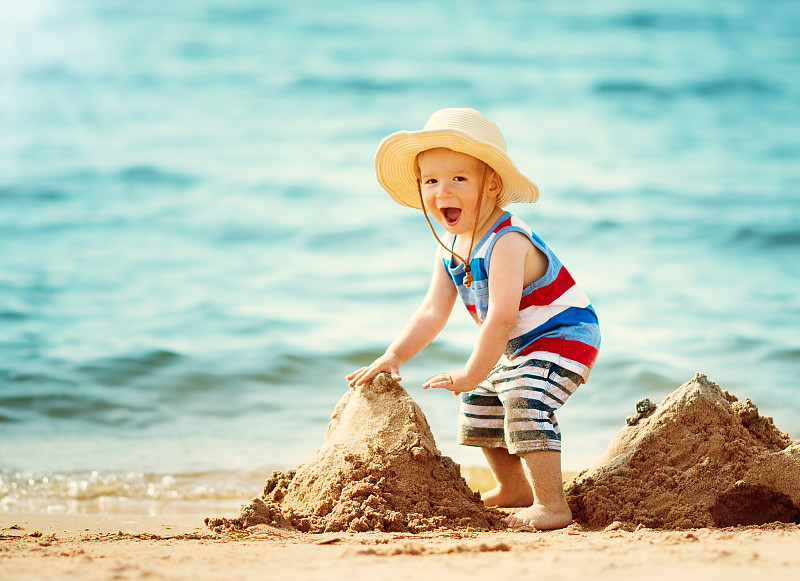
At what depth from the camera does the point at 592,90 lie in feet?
49.1

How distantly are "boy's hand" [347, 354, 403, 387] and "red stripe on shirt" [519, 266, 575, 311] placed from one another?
51 centimetres

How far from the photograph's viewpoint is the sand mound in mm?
2896

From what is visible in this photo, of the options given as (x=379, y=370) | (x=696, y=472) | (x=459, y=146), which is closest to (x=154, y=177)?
(x=379, y=370)

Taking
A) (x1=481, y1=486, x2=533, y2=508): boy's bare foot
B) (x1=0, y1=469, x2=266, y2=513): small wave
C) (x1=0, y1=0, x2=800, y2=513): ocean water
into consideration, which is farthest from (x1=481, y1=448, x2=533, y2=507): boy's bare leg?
(x1=0, y1=469, x2=266, y2=513): small wave

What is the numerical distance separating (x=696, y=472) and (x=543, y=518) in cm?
56

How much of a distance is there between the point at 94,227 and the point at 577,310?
788 centimetres

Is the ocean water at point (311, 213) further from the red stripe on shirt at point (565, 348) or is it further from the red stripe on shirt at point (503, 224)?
the red stripe on shirt at point (503, 224)

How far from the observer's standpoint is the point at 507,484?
A: 3311 mm

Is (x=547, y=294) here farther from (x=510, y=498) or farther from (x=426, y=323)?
(x=510, y=498)

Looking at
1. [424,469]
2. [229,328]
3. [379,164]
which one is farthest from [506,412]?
[229,328]

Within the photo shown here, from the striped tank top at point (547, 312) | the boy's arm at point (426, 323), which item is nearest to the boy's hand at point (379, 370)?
the boy's arm at point (426, 323)

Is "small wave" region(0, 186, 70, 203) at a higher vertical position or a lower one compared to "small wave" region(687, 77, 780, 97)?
lower

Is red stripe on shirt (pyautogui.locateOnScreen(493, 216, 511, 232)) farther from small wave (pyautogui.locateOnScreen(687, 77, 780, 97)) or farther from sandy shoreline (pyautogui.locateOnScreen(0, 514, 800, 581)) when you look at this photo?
small wave (pyautogui.locateOnScreen(687, 77, 780, 97))

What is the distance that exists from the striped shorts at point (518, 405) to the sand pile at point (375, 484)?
0.79 feet
